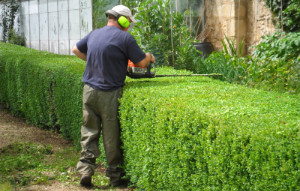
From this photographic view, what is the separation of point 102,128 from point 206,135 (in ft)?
6.12

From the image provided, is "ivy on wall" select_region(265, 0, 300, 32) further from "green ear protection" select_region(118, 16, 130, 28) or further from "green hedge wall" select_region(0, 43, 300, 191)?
"green ear protection" select_region(118, 16, 130, 28)

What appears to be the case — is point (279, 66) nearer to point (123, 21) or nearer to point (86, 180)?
point (123, 21)

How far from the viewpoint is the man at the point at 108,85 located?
4.99 meters

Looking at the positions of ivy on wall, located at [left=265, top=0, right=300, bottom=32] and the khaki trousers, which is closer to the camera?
the khaki trousers

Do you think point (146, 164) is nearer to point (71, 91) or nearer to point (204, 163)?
point (204, 163)

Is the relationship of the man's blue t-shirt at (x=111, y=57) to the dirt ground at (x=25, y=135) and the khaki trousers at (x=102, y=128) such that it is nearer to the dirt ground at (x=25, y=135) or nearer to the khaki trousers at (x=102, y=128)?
the khaki trousers at (x=102, y=128)

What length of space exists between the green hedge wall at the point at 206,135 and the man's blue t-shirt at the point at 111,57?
0.23 meters

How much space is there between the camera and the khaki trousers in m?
5.03

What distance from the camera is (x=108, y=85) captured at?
16.4 ft

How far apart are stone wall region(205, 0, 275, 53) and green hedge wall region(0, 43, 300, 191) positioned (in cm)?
614

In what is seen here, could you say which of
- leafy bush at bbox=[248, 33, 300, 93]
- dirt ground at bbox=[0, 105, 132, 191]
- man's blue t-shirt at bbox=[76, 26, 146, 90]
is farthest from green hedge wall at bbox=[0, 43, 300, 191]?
leafy bush at bbox=[248, 33, 300, 93]

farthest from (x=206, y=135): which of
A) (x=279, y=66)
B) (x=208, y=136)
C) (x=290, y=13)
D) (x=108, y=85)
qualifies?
(x=290, y=13)

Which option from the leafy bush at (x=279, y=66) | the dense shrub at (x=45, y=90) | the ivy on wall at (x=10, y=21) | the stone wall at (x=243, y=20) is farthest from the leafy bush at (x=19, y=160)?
the ivy on wall at (x=10, y=21)

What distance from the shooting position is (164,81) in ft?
18.0
